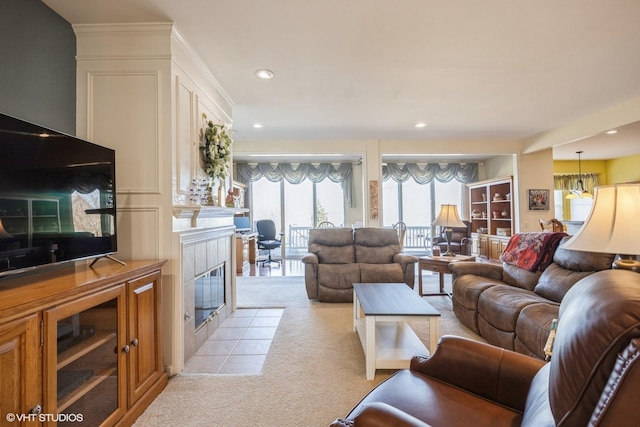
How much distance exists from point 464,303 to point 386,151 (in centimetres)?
329

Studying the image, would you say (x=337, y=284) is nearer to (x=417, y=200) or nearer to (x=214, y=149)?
(x=214, y=149)

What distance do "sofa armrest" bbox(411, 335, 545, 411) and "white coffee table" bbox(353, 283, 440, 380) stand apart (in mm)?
718

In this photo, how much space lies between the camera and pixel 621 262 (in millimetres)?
1273

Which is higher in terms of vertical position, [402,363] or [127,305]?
[127,305]

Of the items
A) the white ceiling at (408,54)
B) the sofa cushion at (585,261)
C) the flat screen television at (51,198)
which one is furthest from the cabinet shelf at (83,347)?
the sofa cushion at (585,261)

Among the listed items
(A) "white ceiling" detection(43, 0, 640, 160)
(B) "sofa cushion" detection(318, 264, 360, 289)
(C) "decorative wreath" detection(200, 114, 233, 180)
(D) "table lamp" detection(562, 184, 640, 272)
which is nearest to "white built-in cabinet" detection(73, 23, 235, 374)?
(A) "white ceiling" detection(43, 0, 640, 160)

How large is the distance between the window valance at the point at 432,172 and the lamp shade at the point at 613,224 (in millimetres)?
6507

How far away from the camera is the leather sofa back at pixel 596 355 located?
1.93 ft

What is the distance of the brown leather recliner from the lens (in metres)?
0.59

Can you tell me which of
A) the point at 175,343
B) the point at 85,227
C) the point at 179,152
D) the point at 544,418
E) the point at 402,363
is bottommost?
the point at 402,363

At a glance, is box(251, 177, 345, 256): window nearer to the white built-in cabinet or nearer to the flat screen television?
the white built-in cabinet

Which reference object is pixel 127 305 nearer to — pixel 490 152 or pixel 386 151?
pixel 386 151

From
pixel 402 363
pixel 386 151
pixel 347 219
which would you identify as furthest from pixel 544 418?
pixel 347 219

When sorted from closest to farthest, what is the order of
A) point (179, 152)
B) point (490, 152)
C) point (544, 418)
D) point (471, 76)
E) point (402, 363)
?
1. point (544, 418)
2. point (402, 363)
3. point (179, 152)
4. point (471, 76)
5. point (490, 152)
